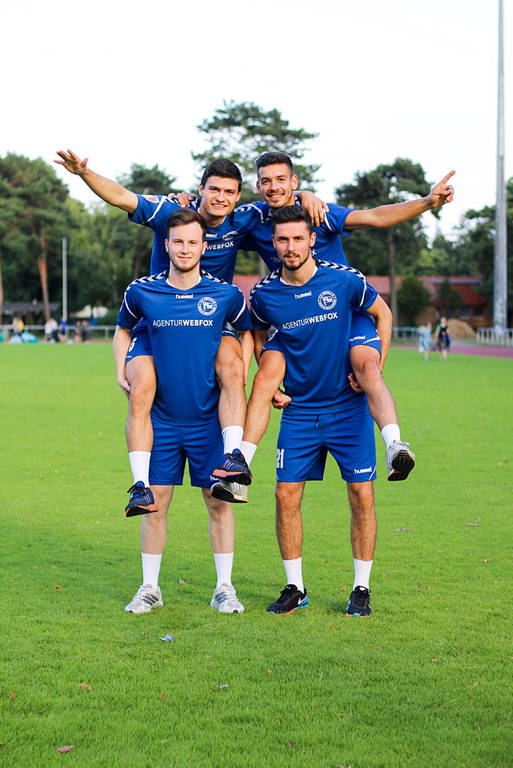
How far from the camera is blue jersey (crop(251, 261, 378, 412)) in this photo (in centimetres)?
588

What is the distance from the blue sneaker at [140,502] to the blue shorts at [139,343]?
0.95 m

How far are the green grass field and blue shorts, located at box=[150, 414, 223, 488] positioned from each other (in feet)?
2.92

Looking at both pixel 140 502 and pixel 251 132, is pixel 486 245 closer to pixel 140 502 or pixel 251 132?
pixel 251 132

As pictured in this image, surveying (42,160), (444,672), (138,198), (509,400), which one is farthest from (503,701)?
(42,160)

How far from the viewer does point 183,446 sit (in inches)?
237

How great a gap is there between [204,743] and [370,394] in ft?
8.56

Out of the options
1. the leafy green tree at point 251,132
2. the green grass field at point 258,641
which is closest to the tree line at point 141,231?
the leafy green tree at point 251,132

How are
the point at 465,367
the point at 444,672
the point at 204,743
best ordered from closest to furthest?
the point at 204,743 < the point at 444,672 < the point at 465,367

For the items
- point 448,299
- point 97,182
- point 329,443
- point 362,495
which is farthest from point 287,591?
point 448,299

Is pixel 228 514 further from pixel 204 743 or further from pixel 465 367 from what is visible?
pixel 465 367

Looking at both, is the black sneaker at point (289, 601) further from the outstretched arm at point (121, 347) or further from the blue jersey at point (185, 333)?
the outstretched arm at point (121, 347)

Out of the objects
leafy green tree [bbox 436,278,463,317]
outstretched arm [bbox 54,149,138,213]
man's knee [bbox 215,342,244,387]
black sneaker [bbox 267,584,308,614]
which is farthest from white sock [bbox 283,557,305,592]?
leafy green tree [bbox 436,278,463,317]

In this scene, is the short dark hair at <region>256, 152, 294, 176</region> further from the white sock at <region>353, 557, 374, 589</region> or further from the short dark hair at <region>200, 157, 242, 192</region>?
the white sock at <region>353, 557, 374, 589</region>

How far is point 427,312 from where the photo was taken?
3115 inches
